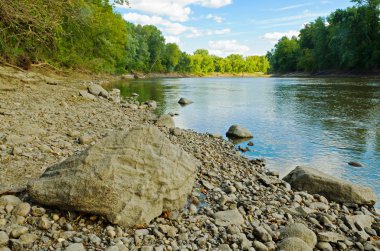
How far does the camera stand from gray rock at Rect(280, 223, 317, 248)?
5016mm

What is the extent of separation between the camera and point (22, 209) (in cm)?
454

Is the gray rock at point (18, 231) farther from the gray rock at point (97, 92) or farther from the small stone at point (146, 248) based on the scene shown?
the gray rock at point (97, 92)

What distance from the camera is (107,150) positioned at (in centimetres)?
502

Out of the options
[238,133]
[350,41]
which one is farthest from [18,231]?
[350,41]

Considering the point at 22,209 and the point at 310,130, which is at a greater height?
the point at 22,209

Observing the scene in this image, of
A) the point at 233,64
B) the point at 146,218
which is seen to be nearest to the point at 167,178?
the point at 146,218

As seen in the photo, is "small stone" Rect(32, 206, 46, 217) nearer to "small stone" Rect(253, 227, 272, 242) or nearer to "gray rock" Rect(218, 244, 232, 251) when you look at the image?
"gray rock" Rect(218, 244, 232, 251)

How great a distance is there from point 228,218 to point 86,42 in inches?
1313

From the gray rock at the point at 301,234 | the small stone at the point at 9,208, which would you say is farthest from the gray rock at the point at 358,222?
the small stone at the point at 9,208

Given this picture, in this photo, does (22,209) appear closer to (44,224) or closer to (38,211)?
(38,211)

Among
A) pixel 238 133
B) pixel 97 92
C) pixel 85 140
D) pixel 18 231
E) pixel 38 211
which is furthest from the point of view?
pixel 97 92

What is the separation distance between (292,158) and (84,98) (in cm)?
1330

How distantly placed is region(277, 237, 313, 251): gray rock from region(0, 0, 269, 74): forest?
8.28m

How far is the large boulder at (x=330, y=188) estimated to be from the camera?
7.40 m
